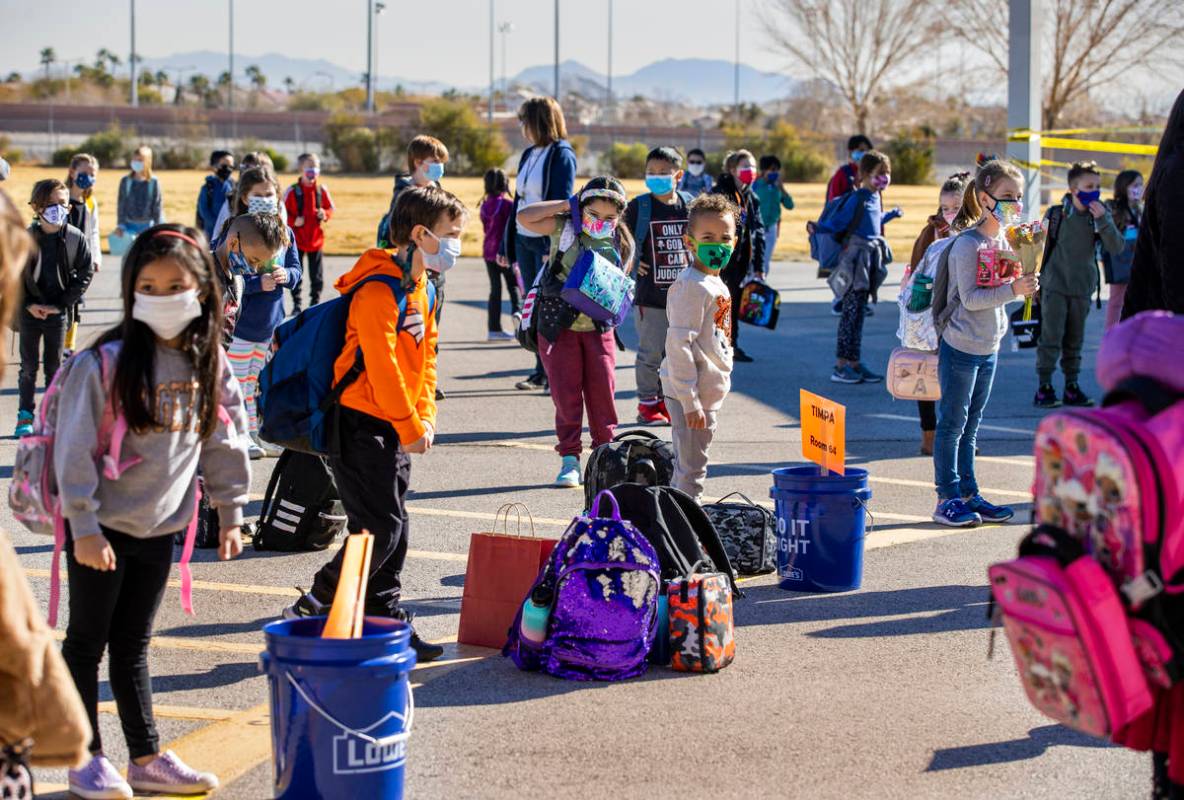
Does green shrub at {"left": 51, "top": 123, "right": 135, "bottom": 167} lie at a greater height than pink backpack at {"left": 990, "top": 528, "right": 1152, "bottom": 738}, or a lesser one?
greater

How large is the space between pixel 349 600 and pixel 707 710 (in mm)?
1769

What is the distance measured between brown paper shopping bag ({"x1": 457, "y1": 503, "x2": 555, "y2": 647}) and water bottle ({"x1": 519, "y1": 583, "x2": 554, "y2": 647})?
1.15ft

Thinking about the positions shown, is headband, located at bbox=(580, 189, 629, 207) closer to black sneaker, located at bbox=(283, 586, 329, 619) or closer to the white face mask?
black sneaker, located at bbox=(283, 586, 329, 619)

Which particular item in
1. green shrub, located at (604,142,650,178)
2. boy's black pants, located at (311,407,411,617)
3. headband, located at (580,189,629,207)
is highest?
green shrub, located at (604,142,650,178)

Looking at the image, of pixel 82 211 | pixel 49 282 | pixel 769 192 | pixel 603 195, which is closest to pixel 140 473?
pixel 603 195

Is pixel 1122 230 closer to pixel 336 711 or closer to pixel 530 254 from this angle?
pixel 530 254

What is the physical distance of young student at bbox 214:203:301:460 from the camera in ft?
31.9

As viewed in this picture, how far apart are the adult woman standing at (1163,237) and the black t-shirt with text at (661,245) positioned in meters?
5.87

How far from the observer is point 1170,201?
209 inches

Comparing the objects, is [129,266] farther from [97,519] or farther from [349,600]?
[349,600]

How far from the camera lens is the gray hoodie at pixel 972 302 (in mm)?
8320

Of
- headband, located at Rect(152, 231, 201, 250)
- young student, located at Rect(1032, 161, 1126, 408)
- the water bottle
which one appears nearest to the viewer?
headband, located at Rect(152, 231, 201, 250)

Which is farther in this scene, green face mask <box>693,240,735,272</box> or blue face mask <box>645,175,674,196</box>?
blue face mask <box>645,175,674,196</box>

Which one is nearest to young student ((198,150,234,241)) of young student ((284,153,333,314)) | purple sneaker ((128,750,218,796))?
young student ((284,153,333,314))
